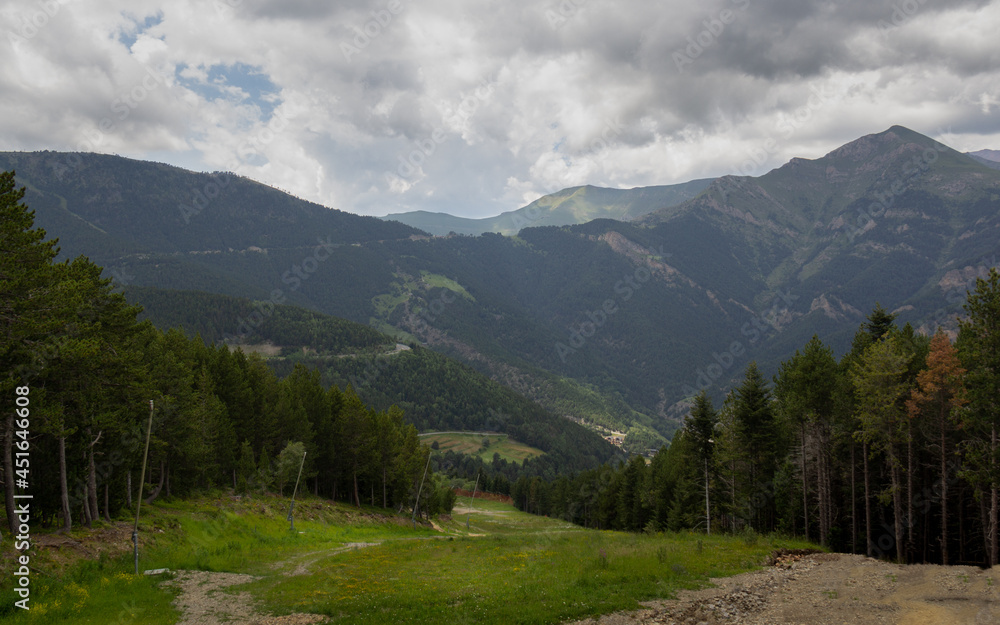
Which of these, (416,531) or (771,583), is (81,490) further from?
(416,531)

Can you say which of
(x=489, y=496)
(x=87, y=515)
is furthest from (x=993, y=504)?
(x=489, y=496)

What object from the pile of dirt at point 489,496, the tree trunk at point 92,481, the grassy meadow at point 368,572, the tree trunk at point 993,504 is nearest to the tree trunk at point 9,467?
the grassy meadow at point 368,572

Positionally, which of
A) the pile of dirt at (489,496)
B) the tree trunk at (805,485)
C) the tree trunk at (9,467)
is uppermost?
the tree trunk at (9,467)

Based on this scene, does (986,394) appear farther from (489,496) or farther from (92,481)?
(489,496)

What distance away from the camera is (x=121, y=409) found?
103 ft

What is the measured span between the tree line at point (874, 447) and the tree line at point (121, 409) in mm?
41593

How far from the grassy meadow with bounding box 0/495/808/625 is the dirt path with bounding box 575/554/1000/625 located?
1.62 meters

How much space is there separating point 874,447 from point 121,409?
1885 inches

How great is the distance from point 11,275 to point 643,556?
32969 mm

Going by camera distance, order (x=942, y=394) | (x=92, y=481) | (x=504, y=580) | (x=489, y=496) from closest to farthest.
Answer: (x=504, y=580) < (x=92, y=481) < (x=942, y=394) < (x=489, y=496)

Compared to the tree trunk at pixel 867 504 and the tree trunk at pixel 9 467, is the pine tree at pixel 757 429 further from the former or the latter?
the tree trunk at pixel 9 467

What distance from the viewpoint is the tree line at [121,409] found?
2273 centimetres

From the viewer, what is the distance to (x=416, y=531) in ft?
211

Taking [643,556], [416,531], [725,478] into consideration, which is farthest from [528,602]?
[416,531]
